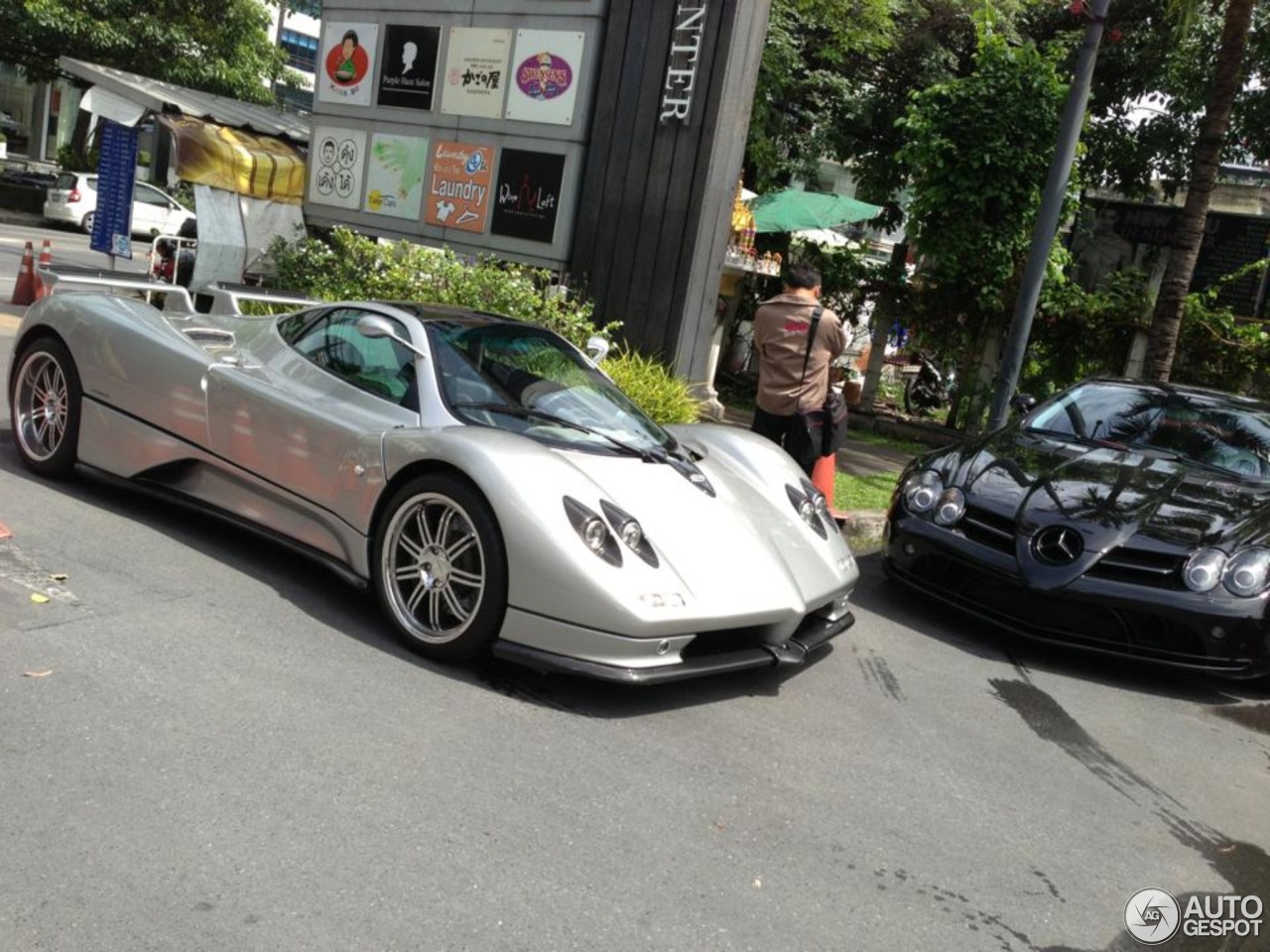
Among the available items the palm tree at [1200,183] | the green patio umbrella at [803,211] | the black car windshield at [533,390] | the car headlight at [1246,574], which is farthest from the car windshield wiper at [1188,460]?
the green patio umbrella at [803,211]

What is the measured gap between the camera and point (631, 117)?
33.7ft

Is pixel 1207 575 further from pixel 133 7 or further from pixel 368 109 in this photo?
pixel 133 7

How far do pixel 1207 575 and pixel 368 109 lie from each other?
Result: 9.92m

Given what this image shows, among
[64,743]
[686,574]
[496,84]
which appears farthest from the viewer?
[496,84]

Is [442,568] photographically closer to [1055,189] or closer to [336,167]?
[1055,189]

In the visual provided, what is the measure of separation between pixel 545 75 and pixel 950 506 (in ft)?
21.9

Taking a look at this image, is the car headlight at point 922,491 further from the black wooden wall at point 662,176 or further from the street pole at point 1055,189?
the black wooden wall at point 662,176

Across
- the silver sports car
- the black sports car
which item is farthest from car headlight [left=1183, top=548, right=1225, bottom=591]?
the silver sports car

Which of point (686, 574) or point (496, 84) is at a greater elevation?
point (496, 84)

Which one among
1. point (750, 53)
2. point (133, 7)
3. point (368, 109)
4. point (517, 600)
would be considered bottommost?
point (517, 600)

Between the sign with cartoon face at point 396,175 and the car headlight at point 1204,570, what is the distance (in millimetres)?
8659

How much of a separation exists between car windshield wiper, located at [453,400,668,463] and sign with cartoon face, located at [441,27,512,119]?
708 centimetres

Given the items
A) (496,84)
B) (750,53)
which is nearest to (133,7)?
(496,84)

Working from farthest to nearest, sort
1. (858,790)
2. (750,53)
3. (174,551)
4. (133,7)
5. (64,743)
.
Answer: (133,7) < (750,53) < (174,551) < (858,790) < (64,743)
